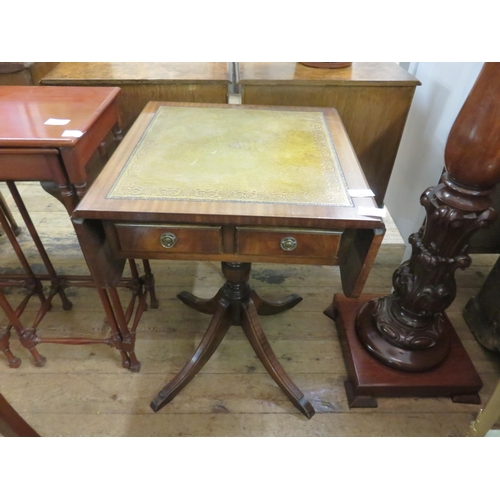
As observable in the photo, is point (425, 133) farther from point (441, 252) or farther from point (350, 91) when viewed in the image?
point (441, 252)

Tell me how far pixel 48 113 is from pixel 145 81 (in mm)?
451

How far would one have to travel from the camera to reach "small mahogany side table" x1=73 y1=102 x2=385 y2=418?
2.80 ft

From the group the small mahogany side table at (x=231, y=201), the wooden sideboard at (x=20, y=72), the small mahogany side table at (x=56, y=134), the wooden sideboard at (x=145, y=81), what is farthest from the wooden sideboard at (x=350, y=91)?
the wooden sideboard at (x=20, y=72)

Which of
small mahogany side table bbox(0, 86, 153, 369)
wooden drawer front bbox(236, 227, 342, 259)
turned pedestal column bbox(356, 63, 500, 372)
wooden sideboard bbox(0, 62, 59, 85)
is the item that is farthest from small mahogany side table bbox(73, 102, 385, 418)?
wooden sideboard bbox(0, 62, 59, 85)

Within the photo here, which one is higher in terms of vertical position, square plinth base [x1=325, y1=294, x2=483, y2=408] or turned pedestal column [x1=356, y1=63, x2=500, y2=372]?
turned pedestal column [x1=356, y1=63, x2=500, y2=372]

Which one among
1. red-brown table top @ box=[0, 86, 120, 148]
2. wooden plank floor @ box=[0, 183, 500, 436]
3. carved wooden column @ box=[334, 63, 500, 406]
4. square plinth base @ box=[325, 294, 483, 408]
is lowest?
wooden plank floor @ box=[0, 183, 500, 436]

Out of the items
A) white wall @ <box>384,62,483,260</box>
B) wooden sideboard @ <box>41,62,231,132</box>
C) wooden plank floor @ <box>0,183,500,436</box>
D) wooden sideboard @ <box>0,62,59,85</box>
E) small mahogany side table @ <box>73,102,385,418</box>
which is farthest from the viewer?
wooden sideboard @ <box>0,62,59,85</box>

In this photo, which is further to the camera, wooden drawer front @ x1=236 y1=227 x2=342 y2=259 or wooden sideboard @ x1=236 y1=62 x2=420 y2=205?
wooden sideboard @ x1=236 y1=62 x2=420 y2=205

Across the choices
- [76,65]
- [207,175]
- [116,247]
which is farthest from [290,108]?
[76,65]

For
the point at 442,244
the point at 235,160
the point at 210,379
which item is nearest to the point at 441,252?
the point at 442,244

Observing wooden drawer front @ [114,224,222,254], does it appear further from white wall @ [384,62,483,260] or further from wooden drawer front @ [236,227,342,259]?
white wall @ [384,62,483,260]

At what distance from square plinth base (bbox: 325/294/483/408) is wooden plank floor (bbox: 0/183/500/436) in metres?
0.04

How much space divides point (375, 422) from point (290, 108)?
1113mm

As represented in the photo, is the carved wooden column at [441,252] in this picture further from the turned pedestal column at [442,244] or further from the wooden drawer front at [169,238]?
the wooden drawer front at [169,238]
